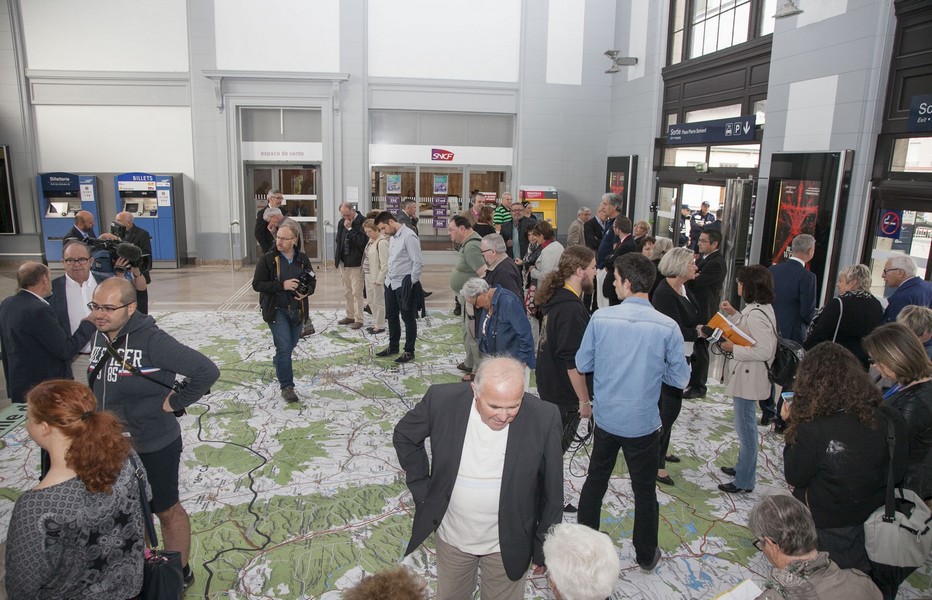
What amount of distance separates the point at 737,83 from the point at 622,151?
3863 millimetres

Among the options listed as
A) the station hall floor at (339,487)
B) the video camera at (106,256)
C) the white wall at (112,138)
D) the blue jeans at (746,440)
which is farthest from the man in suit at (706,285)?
the white wall at (112,138)

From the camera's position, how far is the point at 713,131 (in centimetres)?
982

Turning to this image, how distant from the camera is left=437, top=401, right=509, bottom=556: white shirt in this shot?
96.6 inches

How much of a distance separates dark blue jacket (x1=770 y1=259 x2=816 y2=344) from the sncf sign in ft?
30.9

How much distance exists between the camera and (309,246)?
1407 cm

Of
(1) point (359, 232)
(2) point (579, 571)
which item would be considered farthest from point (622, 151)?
(2) point (579, 571)

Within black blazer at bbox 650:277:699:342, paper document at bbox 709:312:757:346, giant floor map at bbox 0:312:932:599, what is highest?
black blazer at bbox 650:277:699:342

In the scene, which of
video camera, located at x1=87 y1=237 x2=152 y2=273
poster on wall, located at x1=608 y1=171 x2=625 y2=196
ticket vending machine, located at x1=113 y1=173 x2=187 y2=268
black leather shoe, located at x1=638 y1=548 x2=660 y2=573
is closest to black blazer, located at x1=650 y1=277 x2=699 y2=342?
black leather shoe, located at x1=638 y1=548 x2=660 y2=573

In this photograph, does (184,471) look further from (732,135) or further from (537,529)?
(732,135)

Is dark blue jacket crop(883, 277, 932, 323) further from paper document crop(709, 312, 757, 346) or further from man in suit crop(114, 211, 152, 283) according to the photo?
man in suit crop(114, 211, 152, 283)

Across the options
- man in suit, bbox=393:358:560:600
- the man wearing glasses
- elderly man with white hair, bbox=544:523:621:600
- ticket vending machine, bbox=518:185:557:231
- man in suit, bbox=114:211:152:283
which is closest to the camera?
elderly man with white hair, bbox=544:523:621:600

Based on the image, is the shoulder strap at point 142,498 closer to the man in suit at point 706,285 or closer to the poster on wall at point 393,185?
the man in suit at point 706,285

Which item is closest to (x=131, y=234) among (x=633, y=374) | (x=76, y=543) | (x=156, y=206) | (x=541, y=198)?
(x=156, y=206)

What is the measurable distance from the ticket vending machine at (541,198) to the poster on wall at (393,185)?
277cm
